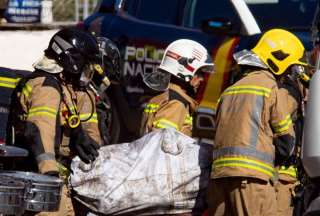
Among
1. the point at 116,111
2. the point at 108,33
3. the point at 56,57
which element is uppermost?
the point at 56,57

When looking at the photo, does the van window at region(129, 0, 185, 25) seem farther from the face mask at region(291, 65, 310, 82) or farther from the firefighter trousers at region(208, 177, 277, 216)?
the firefighter trousers at region(208, 177, 277, 216)

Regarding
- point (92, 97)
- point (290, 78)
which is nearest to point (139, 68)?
point (92, 97)

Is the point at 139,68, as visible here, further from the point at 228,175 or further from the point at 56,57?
the point at 228,175

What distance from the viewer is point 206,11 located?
8.79m

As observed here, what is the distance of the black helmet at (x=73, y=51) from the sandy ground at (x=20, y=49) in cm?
633

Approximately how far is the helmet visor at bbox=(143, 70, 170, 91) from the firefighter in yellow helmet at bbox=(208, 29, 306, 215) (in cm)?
78

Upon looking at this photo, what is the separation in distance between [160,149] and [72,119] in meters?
0.56

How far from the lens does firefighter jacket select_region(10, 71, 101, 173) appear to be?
599 centimetres

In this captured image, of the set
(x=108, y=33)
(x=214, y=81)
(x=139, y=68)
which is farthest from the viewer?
(x=108, y=33)

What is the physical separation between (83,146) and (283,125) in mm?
1245

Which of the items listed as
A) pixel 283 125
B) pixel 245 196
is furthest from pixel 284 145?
pixel 245 196

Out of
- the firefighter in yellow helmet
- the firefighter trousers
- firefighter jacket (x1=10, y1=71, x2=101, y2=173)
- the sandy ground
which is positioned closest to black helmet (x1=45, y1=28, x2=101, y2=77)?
firefighter jacket (x1=10, y1=71, x2=101, y2=173)

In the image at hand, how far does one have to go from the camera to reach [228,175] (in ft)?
18.6

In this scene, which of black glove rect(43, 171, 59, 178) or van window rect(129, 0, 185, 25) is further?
van window rect(129, 0, 185, 25)
